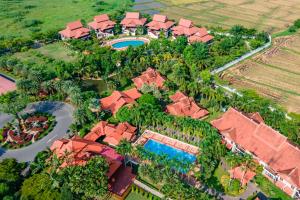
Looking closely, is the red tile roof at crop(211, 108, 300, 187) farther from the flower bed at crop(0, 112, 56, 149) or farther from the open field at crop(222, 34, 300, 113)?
the flower bed at crop(0, 112, 56, 149)

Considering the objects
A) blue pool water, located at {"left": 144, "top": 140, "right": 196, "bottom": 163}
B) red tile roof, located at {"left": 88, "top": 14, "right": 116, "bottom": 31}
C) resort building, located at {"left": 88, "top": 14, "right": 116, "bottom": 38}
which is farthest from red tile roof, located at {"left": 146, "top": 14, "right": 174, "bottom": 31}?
blue pool water, located at {"left": 144, "top": 140, "right": 196, "bottom": 163}

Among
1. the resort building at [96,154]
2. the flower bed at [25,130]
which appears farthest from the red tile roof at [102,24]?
the resort building at [96,154]

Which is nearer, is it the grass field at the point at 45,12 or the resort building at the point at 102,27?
the resort building at the point at 102,27

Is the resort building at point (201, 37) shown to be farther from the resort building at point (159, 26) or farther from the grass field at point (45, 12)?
the grass field at point (45, 12)

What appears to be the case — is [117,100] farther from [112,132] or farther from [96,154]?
[96,154]

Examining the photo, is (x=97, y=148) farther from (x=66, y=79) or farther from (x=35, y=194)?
(x=66, y=79)
